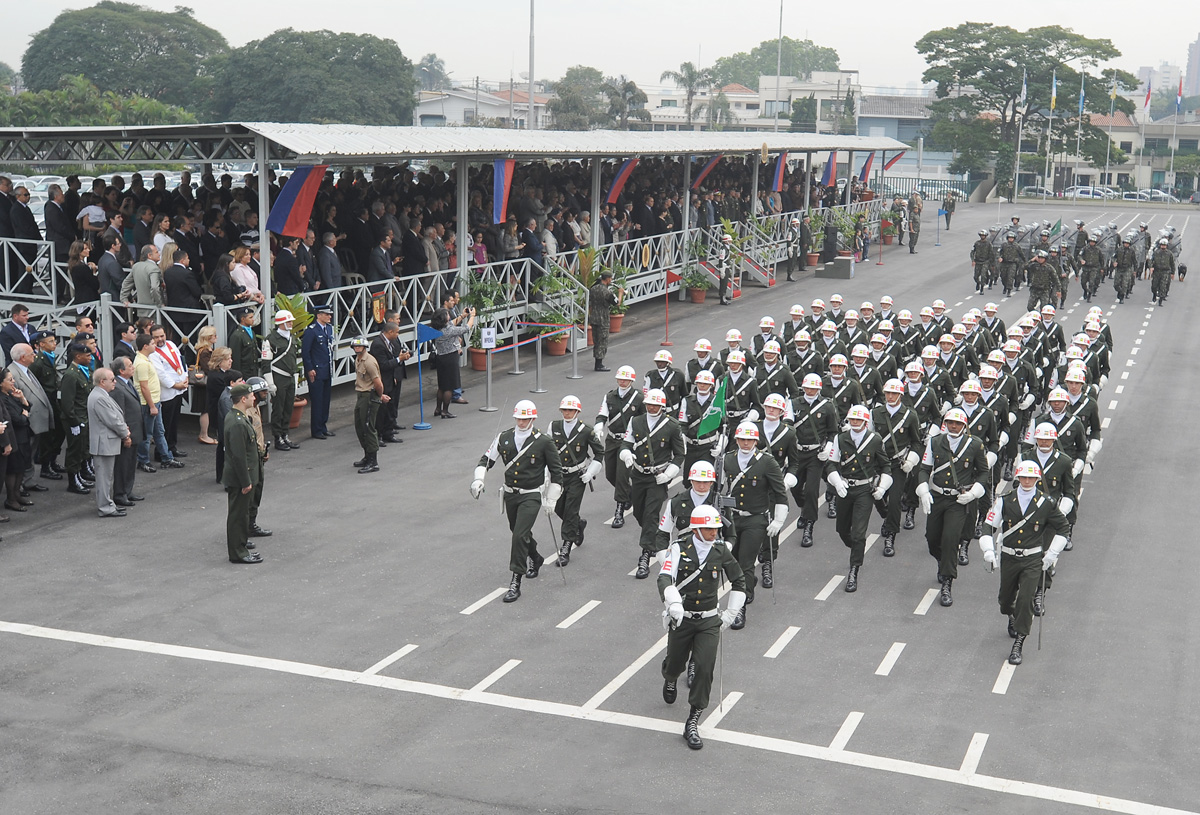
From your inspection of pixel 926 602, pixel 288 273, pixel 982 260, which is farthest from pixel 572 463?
pixel 982 260

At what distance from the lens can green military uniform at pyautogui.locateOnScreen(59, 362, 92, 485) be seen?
15359mm

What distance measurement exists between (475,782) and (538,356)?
45.9 ft

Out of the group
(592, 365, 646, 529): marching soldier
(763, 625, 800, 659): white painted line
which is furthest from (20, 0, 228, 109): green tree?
(763, 625, 800, 659): white painted line

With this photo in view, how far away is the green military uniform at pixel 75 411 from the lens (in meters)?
15.4

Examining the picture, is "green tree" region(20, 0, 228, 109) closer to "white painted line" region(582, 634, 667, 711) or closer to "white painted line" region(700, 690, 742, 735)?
"white painted line" region(582, 634, 667, 711)

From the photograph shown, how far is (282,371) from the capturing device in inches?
724

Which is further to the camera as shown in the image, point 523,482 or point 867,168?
point 867,168

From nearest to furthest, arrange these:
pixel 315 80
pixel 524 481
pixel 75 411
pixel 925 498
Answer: pixel 524 481
pixel 925 498
pixel 75 411
pixel 315 80

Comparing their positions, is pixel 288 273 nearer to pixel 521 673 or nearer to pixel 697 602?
pixel 521 673

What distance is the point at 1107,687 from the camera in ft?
36.1

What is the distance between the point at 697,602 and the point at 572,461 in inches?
161

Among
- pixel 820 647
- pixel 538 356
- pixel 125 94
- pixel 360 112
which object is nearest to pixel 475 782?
pixel 820 647

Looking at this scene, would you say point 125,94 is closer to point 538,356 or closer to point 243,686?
point 538,356

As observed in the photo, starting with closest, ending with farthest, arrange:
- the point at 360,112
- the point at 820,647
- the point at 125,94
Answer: the point at 820,647 → the point at 360,112 → the point at 125,94
